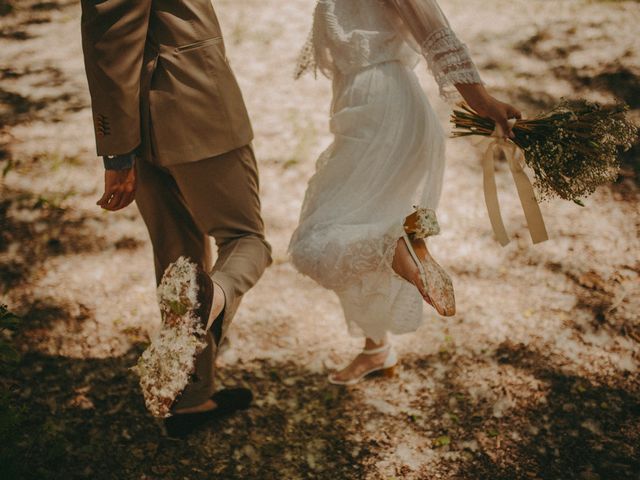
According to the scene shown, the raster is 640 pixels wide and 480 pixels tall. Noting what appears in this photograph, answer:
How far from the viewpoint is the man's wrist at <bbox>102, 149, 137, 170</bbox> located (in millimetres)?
2209

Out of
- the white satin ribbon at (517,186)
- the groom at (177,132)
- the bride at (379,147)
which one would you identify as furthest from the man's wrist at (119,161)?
the white satin ribbon at (517,186)

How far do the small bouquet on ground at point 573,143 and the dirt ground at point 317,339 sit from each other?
48.2 inches

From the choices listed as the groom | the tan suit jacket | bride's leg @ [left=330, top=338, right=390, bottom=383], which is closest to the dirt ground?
bride's leg @ [left=330, top=338, right=390, bottom=383]

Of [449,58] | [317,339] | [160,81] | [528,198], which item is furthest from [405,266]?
[317,339]

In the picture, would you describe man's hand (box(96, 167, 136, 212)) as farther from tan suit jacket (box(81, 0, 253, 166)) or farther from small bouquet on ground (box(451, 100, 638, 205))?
small bouquet on ground (box(451, 100, 638, 205))

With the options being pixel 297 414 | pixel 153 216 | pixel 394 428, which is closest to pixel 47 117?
pixel 153 216

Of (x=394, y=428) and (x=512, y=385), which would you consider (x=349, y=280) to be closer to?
(x=394, y=428)

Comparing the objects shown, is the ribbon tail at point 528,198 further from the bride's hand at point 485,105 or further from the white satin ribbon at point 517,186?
the bride's hand at point 485,105

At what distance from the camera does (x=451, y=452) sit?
8.59 feet

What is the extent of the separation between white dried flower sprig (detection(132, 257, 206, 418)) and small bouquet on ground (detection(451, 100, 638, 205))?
55.1 inches

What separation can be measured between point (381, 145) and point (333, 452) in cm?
148

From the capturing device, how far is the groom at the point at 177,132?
6.62 feet

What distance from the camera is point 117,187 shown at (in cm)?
226

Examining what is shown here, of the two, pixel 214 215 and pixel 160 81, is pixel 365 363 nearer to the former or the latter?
pixel 214 215
